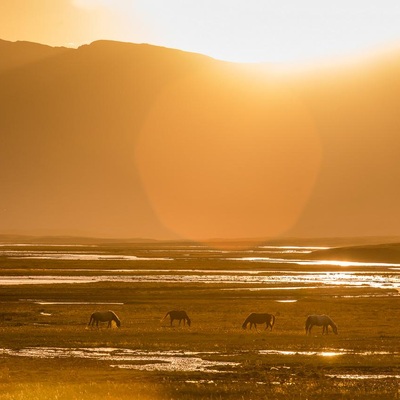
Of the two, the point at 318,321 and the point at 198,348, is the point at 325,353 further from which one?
the point at 318,321

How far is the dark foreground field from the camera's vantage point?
25.0m

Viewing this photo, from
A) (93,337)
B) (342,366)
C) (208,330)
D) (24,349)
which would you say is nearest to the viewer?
(342,366)

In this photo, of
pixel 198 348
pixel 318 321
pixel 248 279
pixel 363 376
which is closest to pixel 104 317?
pixel 198 348

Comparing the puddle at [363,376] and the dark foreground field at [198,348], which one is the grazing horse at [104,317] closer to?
the dark foreground field at [198,348]

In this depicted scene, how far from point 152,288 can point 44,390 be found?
141ft

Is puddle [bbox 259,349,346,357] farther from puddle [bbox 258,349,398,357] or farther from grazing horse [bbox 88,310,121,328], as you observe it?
grazing horse [bbox 88,310,121,328]

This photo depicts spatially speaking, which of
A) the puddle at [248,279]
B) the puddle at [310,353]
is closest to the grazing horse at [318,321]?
the puddle at [310,353]

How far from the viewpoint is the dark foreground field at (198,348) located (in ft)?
82.0

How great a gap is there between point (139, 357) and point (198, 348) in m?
3.01

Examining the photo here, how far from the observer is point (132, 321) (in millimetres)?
44250

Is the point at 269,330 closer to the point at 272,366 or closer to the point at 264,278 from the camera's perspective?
the point at 272,366

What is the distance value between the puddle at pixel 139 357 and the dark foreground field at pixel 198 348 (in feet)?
0.11

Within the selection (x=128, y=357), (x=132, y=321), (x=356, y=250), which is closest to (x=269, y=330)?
(x=132, y=321)

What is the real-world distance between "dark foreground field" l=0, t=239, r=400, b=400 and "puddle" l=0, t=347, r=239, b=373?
0.03m
